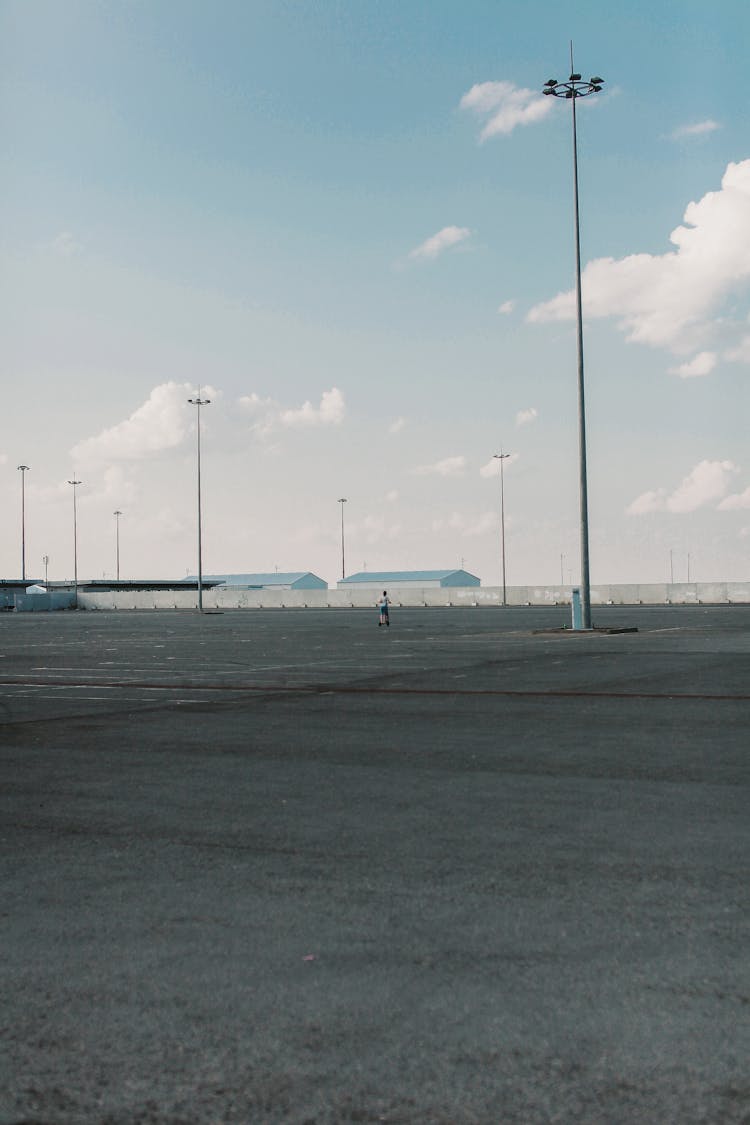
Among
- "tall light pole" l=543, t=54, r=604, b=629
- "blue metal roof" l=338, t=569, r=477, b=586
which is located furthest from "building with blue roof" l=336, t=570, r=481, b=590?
"tall light pole" l=543, t=54, r=604, b=629

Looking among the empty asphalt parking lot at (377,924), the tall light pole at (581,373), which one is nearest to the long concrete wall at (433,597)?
the tall light pole at (581,373)

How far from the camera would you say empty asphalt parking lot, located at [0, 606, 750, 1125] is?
3.52 m

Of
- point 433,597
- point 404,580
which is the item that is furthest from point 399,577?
point 433,597

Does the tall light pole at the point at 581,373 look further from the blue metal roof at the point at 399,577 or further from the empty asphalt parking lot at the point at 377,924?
the blue metal roof at the point at 399,577

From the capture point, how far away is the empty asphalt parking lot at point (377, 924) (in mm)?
3523

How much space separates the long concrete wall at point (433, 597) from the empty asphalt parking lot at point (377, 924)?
208ft

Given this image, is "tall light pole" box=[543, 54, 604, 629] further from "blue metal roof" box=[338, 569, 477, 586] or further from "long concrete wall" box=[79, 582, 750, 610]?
"blue metal roof" box=[338, 569, 477, 586]

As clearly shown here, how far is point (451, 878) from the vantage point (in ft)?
19.9

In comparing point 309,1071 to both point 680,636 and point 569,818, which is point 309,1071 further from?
point 680,636

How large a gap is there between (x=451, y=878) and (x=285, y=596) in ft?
284

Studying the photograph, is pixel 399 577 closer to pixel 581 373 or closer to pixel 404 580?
pixel 404 580

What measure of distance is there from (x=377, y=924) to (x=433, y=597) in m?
81.9

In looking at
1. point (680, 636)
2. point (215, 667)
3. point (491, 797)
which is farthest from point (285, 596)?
point (491, 797)

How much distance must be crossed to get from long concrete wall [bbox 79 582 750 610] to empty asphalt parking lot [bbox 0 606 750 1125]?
63297 mm
